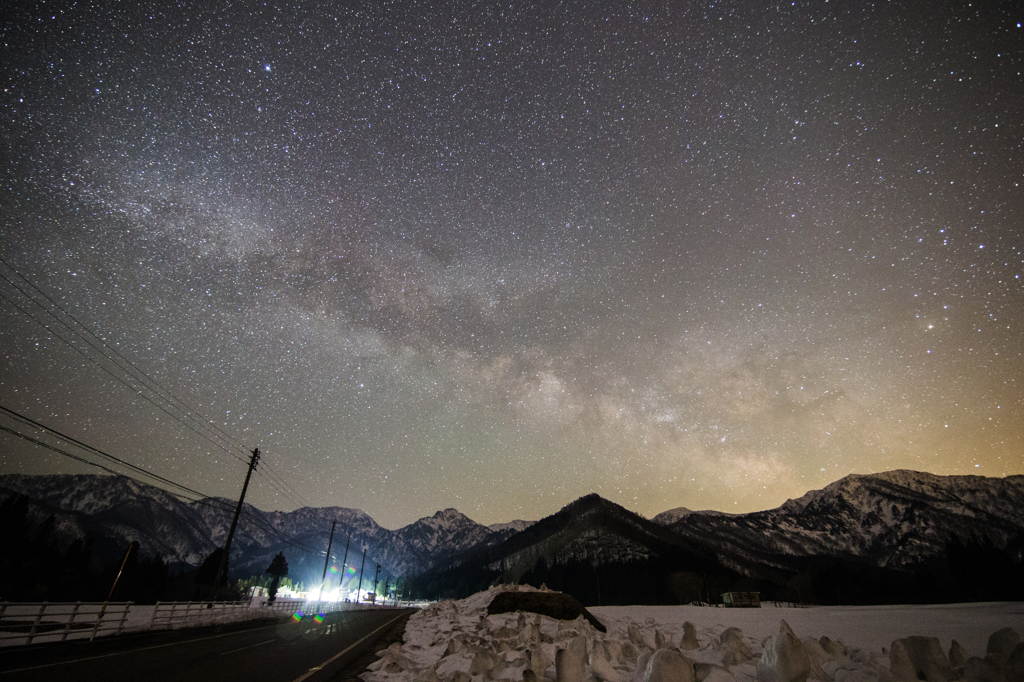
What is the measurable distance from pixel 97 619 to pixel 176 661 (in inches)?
289

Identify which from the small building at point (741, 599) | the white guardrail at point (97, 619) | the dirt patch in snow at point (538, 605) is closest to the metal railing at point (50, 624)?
the white guardrail at point (97, 619)

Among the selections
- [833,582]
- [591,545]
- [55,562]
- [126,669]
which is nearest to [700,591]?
[833,582]

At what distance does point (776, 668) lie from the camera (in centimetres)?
183

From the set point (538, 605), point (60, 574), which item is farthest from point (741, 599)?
point (60, 574)

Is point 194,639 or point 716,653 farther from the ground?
point 716,653

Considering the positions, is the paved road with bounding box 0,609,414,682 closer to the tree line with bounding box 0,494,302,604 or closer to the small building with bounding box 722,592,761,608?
the small building with bounding box 722,592,761,608

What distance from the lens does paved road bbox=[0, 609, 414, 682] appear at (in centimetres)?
853

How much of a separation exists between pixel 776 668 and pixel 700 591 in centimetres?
10012

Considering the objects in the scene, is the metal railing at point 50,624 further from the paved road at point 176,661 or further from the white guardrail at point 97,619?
the paved road at point 176,661

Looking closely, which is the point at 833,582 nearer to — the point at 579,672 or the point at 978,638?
the point at 978,638

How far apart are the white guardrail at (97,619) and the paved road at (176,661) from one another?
0.79 metres

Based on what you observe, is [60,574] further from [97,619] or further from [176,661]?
[176,661]

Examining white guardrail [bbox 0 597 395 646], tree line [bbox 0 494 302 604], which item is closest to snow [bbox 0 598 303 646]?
white guardrail [bbox 0 597 395 646]

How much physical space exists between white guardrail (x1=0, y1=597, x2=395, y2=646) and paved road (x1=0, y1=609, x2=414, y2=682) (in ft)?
2.58
